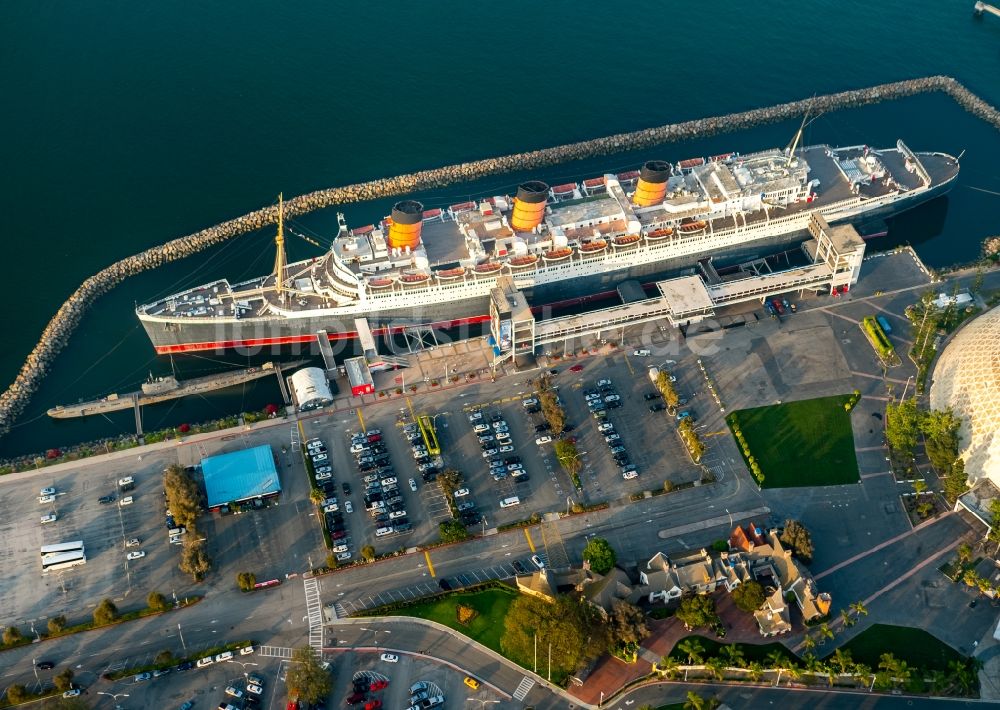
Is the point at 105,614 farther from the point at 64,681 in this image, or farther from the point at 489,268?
the point at 489,268

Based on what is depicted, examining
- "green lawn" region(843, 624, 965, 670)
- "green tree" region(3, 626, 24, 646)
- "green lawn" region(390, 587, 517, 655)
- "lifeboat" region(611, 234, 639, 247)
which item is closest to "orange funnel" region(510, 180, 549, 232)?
"lifeboat" region(611, 234, 639, 247)

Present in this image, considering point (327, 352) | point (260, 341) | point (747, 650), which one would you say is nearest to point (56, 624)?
point (260, 341)

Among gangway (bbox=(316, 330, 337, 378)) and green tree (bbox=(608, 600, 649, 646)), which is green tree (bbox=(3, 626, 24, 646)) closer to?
gangway (bbox=(316, 330, 337, 378))

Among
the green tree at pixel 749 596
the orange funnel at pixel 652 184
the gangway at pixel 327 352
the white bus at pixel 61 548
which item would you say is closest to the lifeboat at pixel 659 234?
the orange funnel at pixel 652 184

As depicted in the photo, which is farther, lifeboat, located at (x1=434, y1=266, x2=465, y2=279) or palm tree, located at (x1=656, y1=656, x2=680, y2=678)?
lifeboat, located at (x1=434, y1=266, x2=465, y2=279)

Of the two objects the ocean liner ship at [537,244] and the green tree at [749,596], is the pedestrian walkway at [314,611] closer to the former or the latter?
the ocean liner ship at [537,244]
